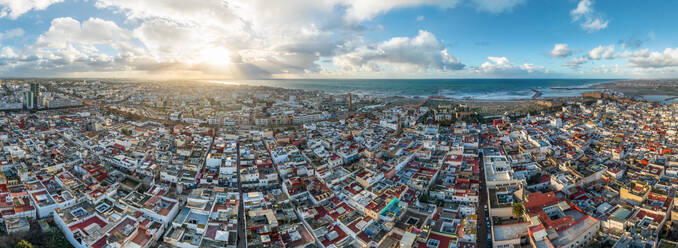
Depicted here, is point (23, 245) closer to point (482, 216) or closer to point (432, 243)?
point (432, 243)

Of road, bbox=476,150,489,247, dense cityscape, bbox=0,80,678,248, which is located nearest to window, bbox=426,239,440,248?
dense cityscape, bbox=0,80,678,248

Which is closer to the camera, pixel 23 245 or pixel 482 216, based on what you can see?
pixel 23 245

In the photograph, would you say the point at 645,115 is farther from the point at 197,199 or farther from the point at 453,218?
the point at 197,199

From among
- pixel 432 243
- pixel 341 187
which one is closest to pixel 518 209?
pixel 432 243

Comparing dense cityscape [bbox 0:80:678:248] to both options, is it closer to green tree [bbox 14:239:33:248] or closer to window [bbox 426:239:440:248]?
window [bbox 426:239:440:248]

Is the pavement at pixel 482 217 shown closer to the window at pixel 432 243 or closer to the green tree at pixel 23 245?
the window at pixel 432 243

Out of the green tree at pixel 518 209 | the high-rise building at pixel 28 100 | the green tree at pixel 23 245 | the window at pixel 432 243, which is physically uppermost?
the high-rise building at pixel 28 100

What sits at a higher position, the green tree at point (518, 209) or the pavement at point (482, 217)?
the green tree at point (518, 209)

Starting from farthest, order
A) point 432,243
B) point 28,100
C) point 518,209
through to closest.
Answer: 1. point 28,100
2. point 518,209
3. point 432,243

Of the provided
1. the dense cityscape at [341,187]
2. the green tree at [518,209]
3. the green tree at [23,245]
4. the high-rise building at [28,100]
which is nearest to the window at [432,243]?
the dense cityscape at [341,187]
